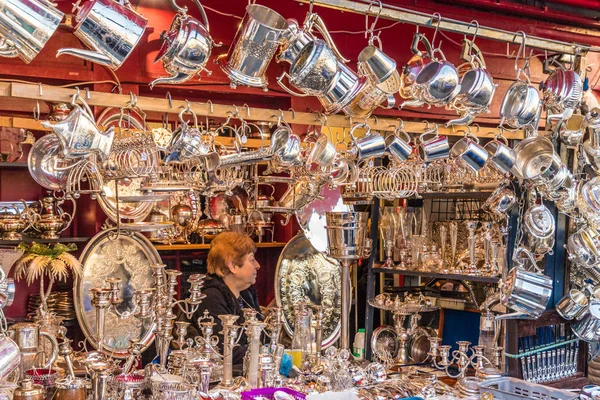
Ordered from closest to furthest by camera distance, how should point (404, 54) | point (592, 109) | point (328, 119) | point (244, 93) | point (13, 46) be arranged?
point (13, 46) < point (328, 119) < point (592, 109) < point (244, 93) < point (404, 54)

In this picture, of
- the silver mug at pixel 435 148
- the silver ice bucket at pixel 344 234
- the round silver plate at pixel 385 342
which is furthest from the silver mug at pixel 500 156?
the round silver plate at pixel 385 342

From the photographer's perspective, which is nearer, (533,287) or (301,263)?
(533,287)

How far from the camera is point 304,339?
308cm

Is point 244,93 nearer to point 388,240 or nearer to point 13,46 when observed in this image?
point 388,240

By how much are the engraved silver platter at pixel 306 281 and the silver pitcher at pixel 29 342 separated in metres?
2.21

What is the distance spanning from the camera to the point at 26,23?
173 centimetres

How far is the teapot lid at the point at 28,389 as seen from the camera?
6.72 ft

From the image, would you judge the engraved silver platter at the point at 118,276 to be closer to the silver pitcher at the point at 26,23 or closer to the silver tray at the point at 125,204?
the silver tray at the point at 125,204

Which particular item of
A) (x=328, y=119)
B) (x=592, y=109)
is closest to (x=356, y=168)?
(x=328, y=119)

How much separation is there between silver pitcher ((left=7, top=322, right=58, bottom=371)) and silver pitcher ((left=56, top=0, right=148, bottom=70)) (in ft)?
3.23

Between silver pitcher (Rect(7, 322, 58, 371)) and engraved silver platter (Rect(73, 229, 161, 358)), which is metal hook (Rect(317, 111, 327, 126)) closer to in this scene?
silver pitcher (Rect(7, 322, 58, 371))

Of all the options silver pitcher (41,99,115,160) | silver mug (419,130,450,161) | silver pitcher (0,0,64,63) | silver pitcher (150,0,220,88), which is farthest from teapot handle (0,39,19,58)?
silver mug (419,130,450,161)

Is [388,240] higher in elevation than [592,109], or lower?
lower

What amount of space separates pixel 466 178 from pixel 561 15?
2.03m
